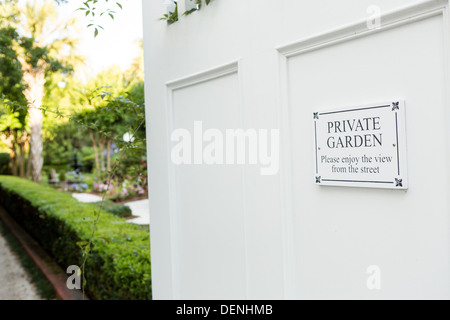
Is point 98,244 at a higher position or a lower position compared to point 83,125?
lower

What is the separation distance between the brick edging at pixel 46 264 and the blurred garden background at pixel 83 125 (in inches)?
7.2

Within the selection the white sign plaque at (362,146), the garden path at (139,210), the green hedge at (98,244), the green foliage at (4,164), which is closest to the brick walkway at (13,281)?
the green hedge at (98,244)

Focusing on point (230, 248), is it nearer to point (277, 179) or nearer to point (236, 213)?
point (236, 213)

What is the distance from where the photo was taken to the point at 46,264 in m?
6.64

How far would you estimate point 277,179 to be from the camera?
67.9 inches

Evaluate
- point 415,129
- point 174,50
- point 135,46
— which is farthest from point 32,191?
point 135,46

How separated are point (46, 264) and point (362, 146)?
658 centimetres

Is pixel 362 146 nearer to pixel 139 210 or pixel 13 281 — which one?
pixel 13 281

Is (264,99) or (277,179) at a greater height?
(264,99)

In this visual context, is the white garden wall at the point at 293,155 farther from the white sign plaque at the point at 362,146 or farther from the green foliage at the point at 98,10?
the green foliage at the point at 98,10

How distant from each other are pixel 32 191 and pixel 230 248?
27.8 feet

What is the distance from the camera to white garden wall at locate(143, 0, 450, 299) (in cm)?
123

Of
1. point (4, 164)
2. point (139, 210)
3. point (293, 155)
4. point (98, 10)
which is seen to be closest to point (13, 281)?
point (139, 210)

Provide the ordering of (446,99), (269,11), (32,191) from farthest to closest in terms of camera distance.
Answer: (32,191)
(269,11)
(446,99)
